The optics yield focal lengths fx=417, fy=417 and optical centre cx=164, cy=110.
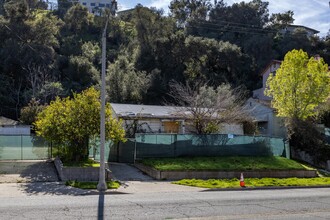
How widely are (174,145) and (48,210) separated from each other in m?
14.8

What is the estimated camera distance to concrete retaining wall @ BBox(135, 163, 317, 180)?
2286 cm

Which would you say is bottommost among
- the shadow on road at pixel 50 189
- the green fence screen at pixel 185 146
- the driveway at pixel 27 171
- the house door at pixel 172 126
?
the shadow on road at pixel 50 189

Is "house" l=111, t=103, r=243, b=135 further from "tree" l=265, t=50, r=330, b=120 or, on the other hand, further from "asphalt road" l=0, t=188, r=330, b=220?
"asphalt road" l=0, t=188, r=330, b=220

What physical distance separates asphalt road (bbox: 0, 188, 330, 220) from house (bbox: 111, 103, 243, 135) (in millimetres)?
16345

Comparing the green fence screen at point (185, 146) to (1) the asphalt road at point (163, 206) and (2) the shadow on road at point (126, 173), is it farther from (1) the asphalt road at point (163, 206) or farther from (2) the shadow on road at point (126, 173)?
(1) the asphalt road at point (163, 206)

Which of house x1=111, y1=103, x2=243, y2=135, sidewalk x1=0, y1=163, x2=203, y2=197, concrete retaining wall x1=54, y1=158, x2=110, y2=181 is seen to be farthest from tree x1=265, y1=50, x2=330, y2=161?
concrete retaining wall x1=54, y1=158, x2=110, y2=181

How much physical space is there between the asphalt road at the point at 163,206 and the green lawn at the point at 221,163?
6559mm

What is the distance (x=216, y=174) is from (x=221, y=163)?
4.77 ft

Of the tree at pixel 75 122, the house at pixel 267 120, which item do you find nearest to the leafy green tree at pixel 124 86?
the house at pixel 267 120

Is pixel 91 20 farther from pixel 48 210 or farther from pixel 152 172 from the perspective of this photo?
pixel 48 210

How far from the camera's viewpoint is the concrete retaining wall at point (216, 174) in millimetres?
22859

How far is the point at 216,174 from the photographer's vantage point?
2409 centimetres

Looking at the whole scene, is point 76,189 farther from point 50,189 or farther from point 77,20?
point 77,20

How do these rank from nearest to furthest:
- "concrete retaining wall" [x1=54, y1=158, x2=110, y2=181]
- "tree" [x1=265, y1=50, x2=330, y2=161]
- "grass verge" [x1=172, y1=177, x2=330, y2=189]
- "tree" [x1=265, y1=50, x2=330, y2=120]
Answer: "grass verge" [x1=172, y1=177, x2=330, y2=189], "concrete retaining wall" [x1=54, y1=158, x2=110, y2=181], "tree" [x1=265, y1=50, x2=330, y2=161], "tree" [x1=265, y1=50, x2=330, y2=120]
